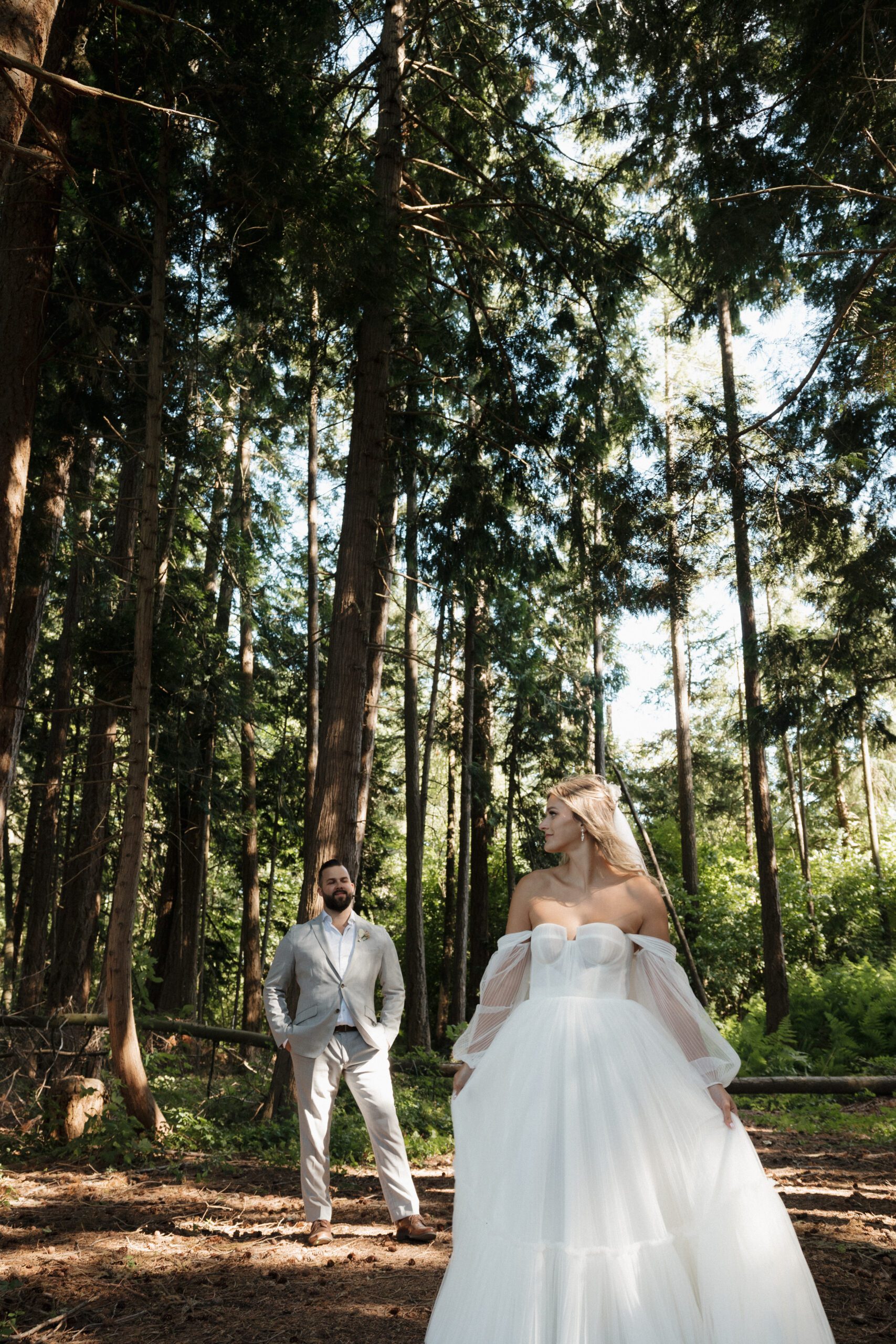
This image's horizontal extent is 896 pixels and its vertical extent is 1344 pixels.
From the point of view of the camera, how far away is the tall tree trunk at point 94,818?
9.39m

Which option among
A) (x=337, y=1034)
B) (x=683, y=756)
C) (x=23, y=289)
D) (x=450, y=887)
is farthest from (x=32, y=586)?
(x=683, y=756)

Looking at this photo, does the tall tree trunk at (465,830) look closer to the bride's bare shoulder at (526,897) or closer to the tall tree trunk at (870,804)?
the tall tree trunk at (870,804)

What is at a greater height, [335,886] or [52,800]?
[52,800]

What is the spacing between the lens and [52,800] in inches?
632

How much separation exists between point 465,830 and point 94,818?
820 cm

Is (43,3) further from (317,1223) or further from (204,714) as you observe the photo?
(204,714)

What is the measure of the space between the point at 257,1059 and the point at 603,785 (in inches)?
434

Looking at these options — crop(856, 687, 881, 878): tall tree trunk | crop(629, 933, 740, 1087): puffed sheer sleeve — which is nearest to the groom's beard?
crop(629, 933, 740, 1087): puffed sheer sleeve

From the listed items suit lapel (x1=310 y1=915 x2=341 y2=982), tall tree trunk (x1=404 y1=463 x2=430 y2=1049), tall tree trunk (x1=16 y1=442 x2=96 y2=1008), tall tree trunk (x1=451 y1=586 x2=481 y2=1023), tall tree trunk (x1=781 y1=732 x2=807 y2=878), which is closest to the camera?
suit lapel (x1=310 y1=915 x2=341 y2=982)

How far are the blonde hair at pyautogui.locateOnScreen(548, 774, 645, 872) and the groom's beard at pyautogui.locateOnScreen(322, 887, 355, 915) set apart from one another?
2746 mm

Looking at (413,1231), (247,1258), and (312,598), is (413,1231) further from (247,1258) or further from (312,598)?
(312,598)

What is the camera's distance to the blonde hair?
4168mm

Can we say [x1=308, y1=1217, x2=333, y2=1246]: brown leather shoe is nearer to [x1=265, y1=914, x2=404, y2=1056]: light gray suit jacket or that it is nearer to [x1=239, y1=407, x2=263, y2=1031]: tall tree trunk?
[x1=265, y1=914, x2=404, y2=1056]: light gray suit jacket

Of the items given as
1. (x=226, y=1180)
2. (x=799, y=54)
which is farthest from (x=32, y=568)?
(x=799, y=54)
